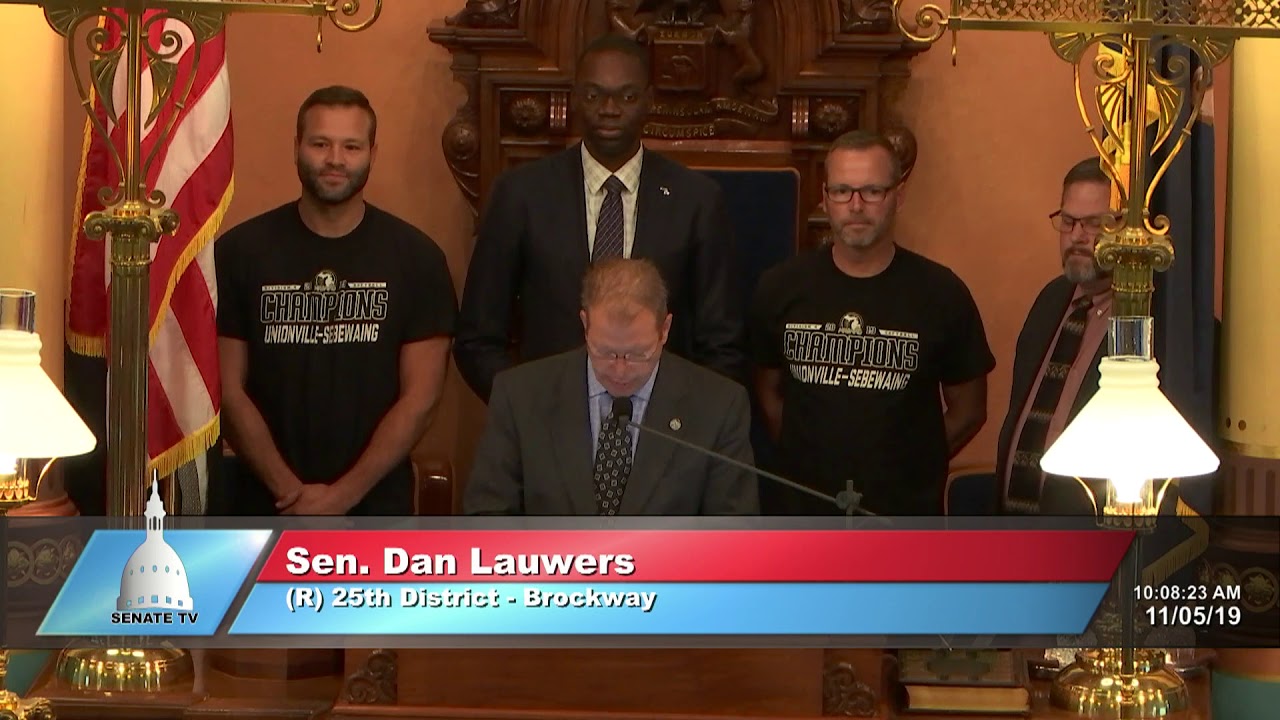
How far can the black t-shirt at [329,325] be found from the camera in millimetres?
5555

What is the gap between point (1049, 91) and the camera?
717 centimetres

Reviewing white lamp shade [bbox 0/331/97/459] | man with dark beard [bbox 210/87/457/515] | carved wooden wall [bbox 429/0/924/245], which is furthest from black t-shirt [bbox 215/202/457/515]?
white lamp shade [bbox 0/331/97/459]

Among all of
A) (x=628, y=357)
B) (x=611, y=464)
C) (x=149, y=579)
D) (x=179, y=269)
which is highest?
(x=179, y=269)

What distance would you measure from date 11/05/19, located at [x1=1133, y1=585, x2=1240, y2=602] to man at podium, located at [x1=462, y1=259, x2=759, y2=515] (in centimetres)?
94

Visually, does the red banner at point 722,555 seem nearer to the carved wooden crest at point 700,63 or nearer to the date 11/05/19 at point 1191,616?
the date 11/05/19 at point 1191,616

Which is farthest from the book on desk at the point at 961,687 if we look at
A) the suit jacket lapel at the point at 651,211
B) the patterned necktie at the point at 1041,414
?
the suit jacket lapel at the point at 651,211

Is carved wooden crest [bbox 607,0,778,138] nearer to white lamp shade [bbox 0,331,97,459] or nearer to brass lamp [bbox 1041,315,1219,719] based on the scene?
brass lamp [bbox 1041,315,1219,719]

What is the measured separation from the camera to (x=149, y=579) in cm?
435

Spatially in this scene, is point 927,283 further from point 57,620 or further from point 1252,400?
point 57,620

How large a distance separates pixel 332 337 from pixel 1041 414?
6.33 feet

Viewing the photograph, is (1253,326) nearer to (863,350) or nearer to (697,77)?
(863,350)

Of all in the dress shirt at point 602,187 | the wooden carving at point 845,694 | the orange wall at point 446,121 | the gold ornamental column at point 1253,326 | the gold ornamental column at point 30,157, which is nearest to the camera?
the wooden carving at point 845,694

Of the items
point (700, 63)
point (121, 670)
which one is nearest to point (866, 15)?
point (700, 63)

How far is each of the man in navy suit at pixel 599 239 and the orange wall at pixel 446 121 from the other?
1540 millimetres
